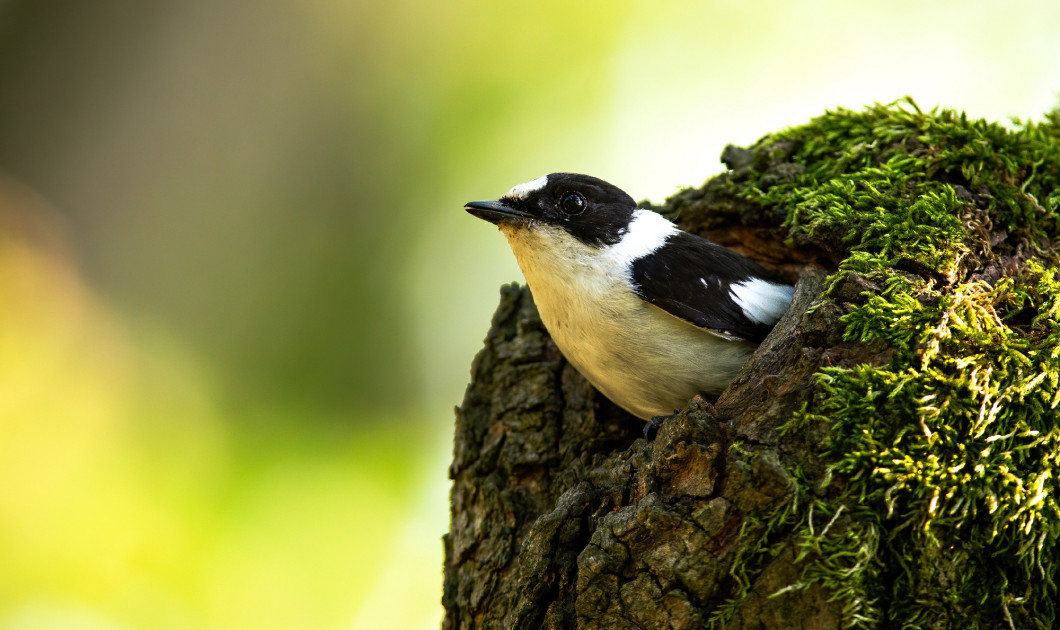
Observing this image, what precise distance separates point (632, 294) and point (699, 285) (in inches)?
13.6

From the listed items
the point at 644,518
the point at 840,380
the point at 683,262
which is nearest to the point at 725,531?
the point at 644,518

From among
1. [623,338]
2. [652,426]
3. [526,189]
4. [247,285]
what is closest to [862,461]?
[652,426]

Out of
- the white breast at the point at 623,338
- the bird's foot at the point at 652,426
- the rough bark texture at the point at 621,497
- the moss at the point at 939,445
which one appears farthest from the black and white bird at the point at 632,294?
the moss at the point at 939,445

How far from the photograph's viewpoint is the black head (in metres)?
4.20

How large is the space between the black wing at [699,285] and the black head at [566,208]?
0.31m

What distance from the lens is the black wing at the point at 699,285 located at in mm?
3842

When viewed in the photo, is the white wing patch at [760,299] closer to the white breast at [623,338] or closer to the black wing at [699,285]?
the black wing at [699,285]

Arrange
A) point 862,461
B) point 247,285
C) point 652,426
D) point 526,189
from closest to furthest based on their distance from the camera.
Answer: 1. point 862,461
2. point 652,426
3. point 526,189
4. point 247,285

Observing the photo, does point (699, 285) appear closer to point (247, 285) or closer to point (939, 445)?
point (939, 445)

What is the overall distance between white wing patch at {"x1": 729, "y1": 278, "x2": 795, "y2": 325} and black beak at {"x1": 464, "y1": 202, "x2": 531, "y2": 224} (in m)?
1.16

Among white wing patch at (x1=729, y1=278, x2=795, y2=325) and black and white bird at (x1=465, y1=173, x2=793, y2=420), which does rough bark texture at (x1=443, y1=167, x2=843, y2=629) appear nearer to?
white wing patch at (x1=729, y1=278, x2=795, y2=325)

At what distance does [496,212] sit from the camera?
164 inches

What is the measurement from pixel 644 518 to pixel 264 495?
5047 millimetres

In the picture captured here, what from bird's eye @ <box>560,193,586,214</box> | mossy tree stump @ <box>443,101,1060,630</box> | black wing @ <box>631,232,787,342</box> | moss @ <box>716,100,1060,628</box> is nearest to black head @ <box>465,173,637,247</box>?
bird's eye @ <box>560,193,586,214</box>
